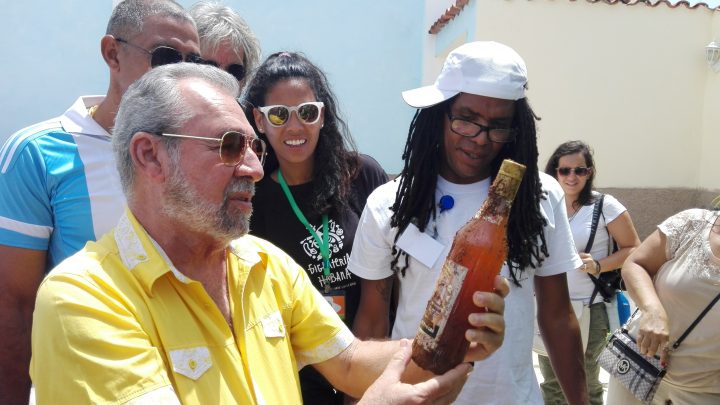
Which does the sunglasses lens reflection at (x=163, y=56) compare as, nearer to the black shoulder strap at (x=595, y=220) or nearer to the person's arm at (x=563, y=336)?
the person's arm at (x=563, y=336)

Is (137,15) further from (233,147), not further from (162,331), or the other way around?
(162,331)

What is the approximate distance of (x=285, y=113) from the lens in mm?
2715

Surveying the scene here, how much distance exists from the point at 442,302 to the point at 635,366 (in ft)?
7.11

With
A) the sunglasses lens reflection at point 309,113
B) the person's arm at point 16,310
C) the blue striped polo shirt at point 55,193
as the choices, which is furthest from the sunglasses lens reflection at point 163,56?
the person's arm at point 16,310

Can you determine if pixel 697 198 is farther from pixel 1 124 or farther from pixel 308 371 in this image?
pixel 1 124

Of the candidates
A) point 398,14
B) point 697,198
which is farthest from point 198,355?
point 398,14

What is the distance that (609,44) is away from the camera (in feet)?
30.5

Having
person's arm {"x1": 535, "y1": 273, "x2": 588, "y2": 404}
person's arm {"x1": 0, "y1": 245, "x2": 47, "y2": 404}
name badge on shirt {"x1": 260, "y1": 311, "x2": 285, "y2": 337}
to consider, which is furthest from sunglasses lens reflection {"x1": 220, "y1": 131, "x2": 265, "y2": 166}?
person's arm {"x1": 535, "y1": 273, "x2": 588, "y2": 404}

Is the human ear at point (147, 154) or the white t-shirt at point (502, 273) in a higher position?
the human ear at point (147, 154)

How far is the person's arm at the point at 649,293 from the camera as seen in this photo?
3.10 metres

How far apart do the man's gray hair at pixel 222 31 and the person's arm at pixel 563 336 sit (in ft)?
5.74

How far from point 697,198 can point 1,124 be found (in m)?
11.1

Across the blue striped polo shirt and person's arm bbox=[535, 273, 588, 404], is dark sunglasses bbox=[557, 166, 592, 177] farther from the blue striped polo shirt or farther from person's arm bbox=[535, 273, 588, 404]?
the blue striped polo shirt

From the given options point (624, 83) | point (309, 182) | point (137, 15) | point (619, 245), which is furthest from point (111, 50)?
point (624, 83)
